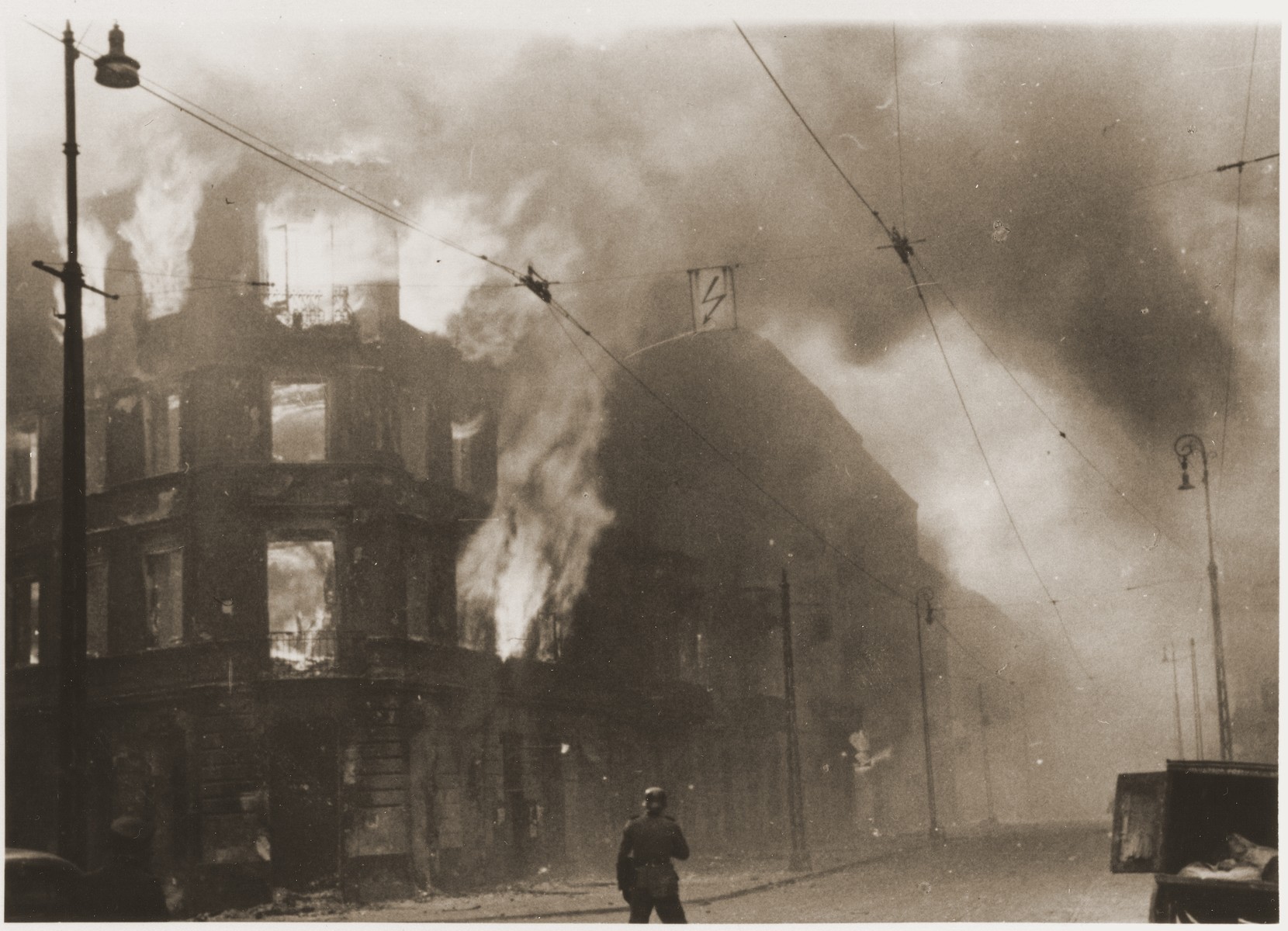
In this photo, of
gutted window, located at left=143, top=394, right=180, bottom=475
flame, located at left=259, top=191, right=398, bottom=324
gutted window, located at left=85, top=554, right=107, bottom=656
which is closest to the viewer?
flame, located at left=259, top=191, right=398, bottom=324

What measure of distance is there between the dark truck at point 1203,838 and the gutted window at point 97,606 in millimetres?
16533

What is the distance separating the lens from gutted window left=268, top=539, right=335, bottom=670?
872 inches

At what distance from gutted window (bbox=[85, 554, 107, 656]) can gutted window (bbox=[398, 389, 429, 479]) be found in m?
5.26

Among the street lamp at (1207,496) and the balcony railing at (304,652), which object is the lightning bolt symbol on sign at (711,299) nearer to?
the street lamp at (1207,496)

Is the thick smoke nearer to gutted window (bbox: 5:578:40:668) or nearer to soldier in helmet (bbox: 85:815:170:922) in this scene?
gutted window (bbox: 5:578:40:668)

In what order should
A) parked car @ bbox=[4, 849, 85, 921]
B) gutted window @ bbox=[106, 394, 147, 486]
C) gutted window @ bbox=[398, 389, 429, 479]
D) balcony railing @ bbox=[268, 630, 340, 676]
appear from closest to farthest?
parked car @ bbox=[4, 849, 85, 921]
balcony railing @ bbox=[268, 630, 340, 676]
gutted window @ bbox=[106, 394, 147, 486]
gutted window @ bbox=[398, 389, 429, 479]

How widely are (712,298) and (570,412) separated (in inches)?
365

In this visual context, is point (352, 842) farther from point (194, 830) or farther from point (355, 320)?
point (355, 320)

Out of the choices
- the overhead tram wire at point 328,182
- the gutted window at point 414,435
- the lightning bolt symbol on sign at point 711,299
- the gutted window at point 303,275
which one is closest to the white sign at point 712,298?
the lightning bolt symbol on sign at point 711,299

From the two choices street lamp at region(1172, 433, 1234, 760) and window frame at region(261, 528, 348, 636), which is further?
window frame at region(261, 528, 348, 636)

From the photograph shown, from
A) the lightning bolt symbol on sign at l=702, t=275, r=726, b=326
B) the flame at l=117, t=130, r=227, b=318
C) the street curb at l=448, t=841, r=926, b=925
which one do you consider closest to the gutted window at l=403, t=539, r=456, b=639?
the flame at l=117, t=130, r=227, b=318

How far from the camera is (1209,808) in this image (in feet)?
40.6

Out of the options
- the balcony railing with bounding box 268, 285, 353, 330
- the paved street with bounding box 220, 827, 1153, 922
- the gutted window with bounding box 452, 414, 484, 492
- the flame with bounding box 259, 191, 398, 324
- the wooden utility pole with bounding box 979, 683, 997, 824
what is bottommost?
the wooden utility pole with bounding box 979, 683, 997, 824

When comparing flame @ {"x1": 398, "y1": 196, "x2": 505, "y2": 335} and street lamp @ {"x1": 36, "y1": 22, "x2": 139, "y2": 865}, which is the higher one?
flame @ {"x1": 398, "y1": 196, "x2": 505, "y2": 335}
